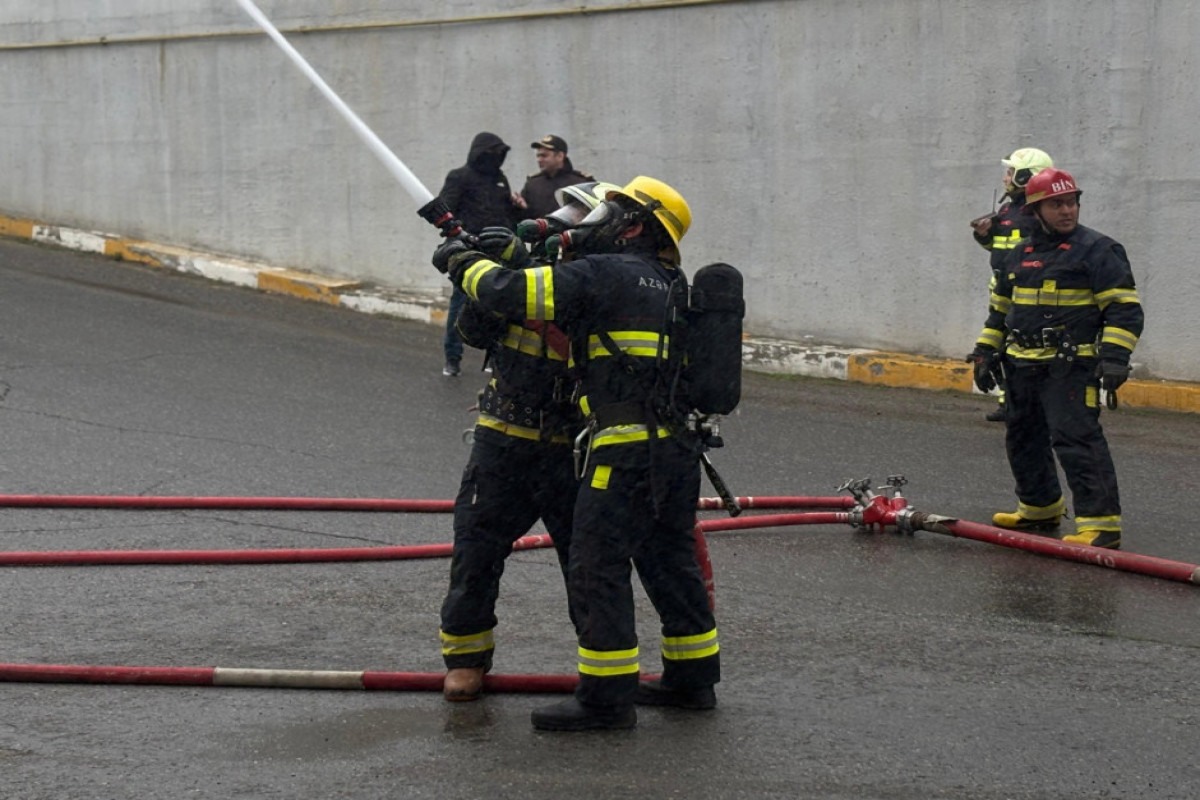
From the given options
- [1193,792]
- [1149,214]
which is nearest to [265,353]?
[1149,214]

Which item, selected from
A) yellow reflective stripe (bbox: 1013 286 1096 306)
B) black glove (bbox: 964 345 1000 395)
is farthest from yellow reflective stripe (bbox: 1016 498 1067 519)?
yellow reflective stripe (bbox: 1013 286 1096 306)

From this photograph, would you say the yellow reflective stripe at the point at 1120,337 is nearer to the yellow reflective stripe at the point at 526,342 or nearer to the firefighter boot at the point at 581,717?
the yellow reflective stripe at the point at 526,342

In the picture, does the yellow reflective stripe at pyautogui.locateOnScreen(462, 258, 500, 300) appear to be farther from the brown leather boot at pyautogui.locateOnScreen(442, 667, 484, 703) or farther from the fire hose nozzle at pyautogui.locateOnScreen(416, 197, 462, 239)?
the brown leather boot at pyautogui.locateOnScreen(442, 667, 484, 703)

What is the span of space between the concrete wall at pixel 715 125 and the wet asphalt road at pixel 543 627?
1.50 meters

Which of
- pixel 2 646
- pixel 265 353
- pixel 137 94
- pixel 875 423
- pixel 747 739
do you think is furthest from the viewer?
pixel 137 94

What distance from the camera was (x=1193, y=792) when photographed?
180 inches

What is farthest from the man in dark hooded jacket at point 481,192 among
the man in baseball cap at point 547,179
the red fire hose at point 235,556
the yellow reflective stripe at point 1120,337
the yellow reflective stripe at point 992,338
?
the yellow reflective stripe at point 1120,337

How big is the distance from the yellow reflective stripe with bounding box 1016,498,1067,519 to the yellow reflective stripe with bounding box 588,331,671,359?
3458 mm

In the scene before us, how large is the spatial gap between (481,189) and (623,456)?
7.08 metres

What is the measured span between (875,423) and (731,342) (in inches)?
228

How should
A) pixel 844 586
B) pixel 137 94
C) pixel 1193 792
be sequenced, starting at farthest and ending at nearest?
1. pixel 137 94
2. pixel 844 586
3. pixel 1193 792

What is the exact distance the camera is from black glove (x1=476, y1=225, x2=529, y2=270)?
5246 millimetres

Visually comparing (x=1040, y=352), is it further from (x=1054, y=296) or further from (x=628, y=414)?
(x=628, y=414)

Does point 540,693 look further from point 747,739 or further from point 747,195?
point 747,195
